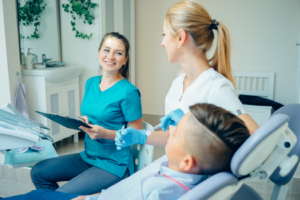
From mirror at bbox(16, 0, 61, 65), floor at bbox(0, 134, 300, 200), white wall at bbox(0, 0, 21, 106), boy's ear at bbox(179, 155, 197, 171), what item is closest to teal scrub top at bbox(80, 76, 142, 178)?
boy's ear at bbox(179, 155, 197, 171)

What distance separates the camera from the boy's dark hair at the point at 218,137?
673mm

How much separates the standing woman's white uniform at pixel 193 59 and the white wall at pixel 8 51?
152 centimetres

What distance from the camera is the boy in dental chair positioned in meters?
0.68

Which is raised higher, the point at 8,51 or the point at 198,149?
the point at 8,51

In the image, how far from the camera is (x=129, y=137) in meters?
1.12

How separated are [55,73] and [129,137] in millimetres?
1712

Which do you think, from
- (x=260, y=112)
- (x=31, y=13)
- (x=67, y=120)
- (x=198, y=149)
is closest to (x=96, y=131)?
(x=67, y=120)

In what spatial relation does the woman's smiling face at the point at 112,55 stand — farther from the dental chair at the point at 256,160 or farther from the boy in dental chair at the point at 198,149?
the dental chair at the point at 256,160

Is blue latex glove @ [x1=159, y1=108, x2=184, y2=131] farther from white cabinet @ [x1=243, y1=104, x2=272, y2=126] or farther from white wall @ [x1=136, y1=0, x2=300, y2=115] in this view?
white wall @ [x1=136, y1=0, x2=300, y2=115]

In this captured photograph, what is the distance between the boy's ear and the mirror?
2349mm

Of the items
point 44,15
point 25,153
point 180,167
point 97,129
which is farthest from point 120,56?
point 44,15

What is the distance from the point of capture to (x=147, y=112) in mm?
4027

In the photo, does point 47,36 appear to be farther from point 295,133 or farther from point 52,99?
point 295,133

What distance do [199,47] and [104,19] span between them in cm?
209
